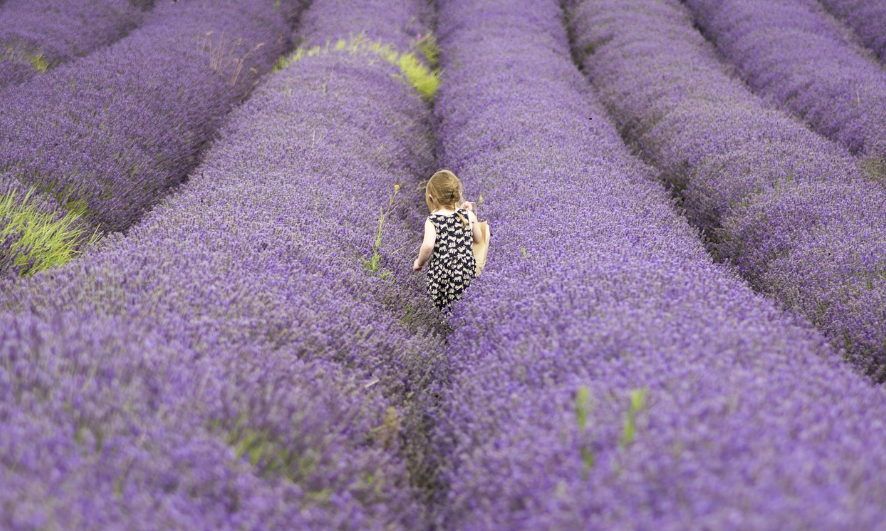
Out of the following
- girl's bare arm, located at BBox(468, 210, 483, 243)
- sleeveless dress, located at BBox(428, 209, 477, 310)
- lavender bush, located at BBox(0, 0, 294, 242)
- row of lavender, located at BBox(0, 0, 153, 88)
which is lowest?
row of lavender, located at BBox(0, 0, 153, 88)

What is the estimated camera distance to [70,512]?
53.6 inches

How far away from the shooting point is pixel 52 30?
7773 mm

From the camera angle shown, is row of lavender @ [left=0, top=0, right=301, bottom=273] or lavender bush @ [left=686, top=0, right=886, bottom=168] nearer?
row of lavender @ [left=0, top=0, right=301, bottom=273]

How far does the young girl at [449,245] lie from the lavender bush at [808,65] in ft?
11.9

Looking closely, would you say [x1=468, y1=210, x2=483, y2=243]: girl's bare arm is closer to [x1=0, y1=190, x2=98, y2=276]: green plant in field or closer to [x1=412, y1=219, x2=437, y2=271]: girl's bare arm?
[x1=412, y1=219, x2=437, y2=271]: girl's bare arm

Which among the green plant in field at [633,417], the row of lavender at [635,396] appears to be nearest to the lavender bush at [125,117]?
the row of lavender at [635,396]

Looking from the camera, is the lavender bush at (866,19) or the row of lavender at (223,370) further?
the lavender bush at (866,19)

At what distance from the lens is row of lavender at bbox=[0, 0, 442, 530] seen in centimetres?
153

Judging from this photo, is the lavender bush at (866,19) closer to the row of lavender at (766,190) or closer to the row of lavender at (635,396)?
the row of lavender at (766,190)

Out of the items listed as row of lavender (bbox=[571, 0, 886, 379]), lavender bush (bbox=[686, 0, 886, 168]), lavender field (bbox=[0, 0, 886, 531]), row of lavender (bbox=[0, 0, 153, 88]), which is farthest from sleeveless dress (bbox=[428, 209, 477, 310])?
row of lavender (bbox=[0, 0, 153, 88])

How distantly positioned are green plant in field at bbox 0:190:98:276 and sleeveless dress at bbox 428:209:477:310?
210 centimetres

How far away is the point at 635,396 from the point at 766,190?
352 centimetres

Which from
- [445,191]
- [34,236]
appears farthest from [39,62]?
[445,191]

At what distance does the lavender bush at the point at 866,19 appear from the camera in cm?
891
